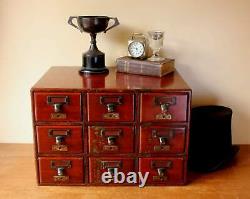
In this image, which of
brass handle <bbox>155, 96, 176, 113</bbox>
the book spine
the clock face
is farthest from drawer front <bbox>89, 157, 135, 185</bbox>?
the clock face

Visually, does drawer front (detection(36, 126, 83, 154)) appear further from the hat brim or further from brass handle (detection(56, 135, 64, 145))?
the hat brim

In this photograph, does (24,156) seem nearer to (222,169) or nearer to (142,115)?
(142,115)

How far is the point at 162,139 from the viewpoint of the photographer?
154cm

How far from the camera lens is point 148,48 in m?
1.87

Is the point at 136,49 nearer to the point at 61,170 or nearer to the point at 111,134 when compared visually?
the point at 111,134

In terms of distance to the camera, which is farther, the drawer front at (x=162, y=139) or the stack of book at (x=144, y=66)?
the stack of book at (x=144, y=66)

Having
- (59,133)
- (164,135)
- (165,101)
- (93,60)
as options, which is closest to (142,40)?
(93,60)

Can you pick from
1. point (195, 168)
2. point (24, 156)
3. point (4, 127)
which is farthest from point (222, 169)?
point (4, 127)

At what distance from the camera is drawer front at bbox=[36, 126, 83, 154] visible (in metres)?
1.53

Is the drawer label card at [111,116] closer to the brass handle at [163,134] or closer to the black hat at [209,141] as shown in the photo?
the brass handle at [163,134]

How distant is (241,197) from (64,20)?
4.36ft

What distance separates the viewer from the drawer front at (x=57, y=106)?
148 cm

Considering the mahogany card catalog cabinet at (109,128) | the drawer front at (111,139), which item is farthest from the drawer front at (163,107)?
the drawer front at (111,139)

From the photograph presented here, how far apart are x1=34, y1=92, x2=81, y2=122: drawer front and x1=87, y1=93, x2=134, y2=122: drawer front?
64 mm
